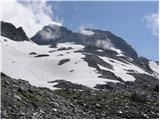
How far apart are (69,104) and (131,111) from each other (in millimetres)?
6089

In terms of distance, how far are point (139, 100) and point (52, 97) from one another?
44.4 ft

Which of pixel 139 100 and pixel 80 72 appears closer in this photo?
pixel 139 100

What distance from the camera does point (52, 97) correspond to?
3603 centimetres

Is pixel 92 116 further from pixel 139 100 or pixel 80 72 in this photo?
pixel 80 72

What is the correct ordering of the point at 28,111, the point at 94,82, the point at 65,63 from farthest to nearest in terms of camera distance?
the point at 65,63
the point at 94,82
the point at 28,111

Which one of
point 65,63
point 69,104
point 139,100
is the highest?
point 69,104

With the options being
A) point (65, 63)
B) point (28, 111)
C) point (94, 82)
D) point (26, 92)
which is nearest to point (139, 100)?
point (26, 92)

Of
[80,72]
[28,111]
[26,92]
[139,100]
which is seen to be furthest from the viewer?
[80,72]

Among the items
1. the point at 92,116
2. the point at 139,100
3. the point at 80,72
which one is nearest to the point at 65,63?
the point at 80,72

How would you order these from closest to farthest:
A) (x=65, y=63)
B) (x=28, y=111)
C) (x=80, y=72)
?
(x=28, y=111) → (x=80, y=72) → (x=65, y=63)

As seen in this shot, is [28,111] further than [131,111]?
No

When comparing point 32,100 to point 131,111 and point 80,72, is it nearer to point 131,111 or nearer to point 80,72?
point 131,111

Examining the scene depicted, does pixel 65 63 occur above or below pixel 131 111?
below

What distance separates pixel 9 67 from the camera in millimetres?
176500
